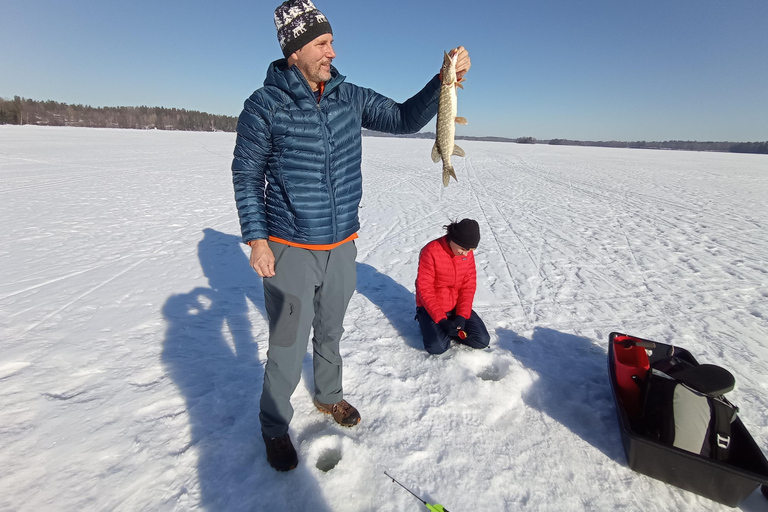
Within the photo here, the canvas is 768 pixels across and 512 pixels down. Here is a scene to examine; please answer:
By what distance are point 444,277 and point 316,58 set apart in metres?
2.20

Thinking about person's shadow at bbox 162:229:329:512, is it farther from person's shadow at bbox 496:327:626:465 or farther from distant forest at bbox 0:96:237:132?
distant forest at bbox 0:96:237:132

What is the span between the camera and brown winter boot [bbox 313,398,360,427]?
7.75ft

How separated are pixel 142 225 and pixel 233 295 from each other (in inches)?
159

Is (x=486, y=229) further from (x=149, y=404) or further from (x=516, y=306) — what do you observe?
(x=149, y=404)

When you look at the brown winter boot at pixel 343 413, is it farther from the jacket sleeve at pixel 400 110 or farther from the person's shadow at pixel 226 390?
the jacket sleeve at pixel 400 110

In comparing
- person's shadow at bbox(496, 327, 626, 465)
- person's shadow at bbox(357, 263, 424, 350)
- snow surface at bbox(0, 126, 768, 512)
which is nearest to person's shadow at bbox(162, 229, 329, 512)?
snow surface at bbox(0, 126, 768, 512)

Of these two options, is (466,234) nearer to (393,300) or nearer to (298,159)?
(393,300)

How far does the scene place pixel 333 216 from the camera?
198 centimetres

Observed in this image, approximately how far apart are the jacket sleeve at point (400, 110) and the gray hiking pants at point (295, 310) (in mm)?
790

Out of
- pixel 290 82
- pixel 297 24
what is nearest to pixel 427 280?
pixel 290 82

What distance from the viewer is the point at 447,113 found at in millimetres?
2061

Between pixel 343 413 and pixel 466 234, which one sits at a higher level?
pixel 466 234

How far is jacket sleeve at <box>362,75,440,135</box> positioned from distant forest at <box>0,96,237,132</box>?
3134 inches

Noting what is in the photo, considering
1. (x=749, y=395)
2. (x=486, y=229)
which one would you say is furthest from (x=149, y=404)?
(x=486, y=229)
